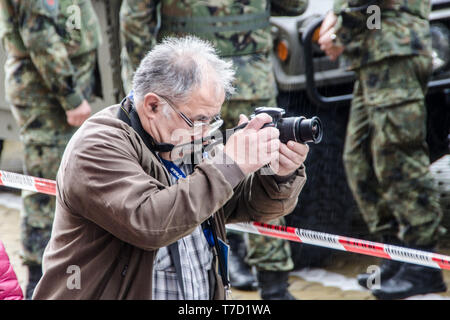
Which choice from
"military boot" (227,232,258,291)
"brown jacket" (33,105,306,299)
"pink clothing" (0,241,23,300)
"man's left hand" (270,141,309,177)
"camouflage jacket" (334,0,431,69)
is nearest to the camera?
"brown jacket" (33,105,306,299)

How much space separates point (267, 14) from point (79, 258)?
2.25 meters

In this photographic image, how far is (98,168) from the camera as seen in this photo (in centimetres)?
211

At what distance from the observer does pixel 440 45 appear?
4.24 metres

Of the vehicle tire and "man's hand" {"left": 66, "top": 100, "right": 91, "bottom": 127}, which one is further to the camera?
the vehicle tire

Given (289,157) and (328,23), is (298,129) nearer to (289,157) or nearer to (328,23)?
(289,157)

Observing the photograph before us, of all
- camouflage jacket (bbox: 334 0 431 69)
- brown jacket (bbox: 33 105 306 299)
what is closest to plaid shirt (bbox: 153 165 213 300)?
brown jacket (bbox: 33 105 306 299)

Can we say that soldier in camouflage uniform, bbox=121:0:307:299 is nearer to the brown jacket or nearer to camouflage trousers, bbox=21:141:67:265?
camouflage trousers, bbox=21:141:67:265

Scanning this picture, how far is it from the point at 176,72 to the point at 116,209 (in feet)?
1.51

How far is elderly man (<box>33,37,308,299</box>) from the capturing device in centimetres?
210

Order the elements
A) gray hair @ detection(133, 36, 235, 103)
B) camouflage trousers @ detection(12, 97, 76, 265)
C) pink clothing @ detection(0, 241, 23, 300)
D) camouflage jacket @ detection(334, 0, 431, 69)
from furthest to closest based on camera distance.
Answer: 1. camouflage trousers @ detection(12, 97, 76, 265)
2. camouflage jacket @ detection(334, 0, 431, 69)
3. pink clothing @ detection(0, 241, 23, 300)
4. gray hair @ detection(133, 36, 235, 103)

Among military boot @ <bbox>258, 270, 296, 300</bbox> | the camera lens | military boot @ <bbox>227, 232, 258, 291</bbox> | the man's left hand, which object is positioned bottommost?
military boot @ <bbox>227, 232, 258, 291</bbox>

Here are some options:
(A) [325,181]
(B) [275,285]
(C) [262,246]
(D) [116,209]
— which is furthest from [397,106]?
(D) [116,209]

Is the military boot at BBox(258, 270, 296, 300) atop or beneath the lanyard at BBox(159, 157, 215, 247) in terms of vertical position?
beneath

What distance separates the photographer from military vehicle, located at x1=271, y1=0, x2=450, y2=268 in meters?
4.35
